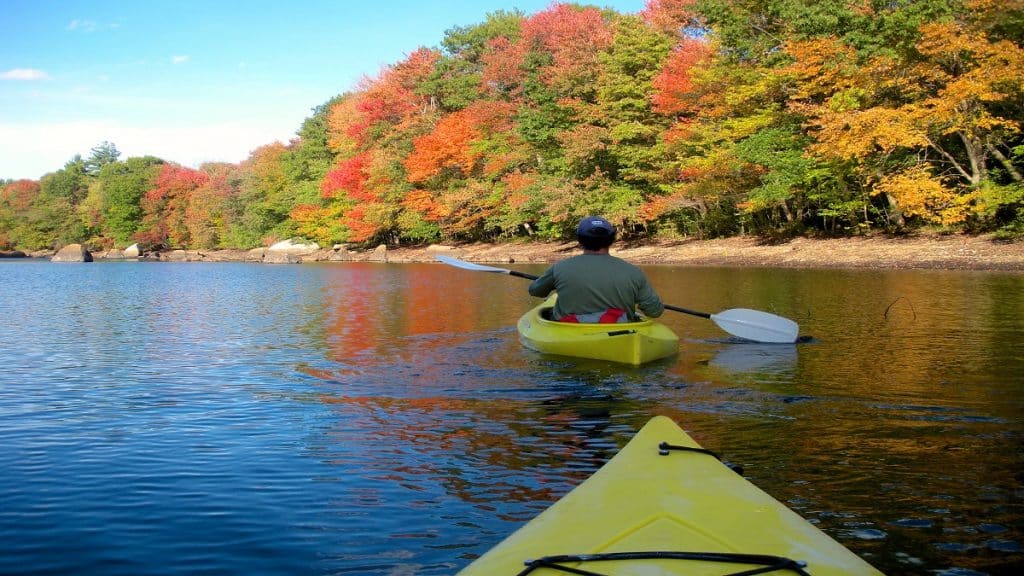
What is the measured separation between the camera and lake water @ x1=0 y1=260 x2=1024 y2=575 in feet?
12.1

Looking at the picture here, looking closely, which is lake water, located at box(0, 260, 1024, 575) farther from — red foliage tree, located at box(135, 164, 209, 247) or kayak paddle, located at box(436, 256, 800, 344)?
red foliage tree, located at box(135, 164, 209, 247)

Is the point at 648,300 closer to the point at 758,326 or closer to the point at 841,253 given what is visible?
the point at 758,326

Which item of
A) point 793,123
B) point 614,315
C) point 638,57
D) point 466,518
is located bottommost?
point 466,518

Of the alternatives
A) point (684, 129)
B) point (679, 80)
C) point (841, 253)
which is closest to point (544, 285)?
point (841, 253)

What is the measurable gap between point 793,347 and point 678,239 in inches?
987

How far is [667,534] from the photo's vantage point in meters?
2.49

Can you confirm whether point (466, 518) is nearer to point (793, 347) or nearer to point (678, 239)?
point (793, 347)

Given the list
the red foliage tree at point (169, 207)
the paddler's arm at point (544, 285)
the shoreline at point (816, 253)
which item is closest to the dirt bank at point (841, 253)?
the shoreline at point (816, 253)

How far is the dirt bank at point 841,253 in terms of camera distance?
22.4 meters

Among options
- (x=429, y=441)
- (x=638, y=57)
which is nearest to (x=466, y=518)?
(x=429, y=441)

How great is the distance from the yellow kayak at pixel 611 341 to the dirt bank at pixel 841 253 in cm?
1687

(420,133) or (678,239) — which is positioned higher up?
(420,133)

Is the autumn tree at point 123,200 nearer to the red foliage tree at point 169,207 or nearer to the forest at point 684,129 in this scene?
the red foliage tree at point 169,207

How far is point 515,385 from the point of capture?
295 inches
